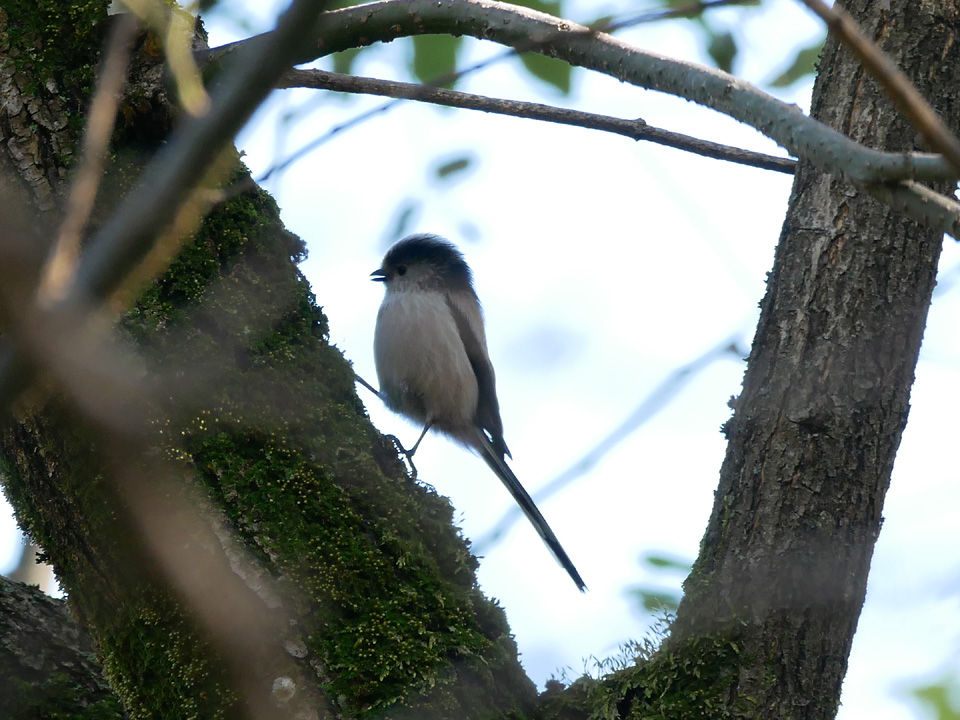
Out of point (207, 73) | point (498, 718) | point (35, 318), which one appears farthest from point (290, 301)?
point (35, 318)

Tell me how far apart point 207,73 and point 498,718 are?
203 cm

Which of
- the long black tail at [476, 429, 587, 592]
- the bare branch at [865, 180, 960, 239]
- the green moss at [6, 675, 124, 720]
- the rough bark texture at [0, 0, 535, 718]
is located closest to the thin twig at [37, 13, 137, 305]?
the rough bark texture at [0, 0, 535, 718]

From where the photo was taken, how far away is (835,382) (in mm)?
2545

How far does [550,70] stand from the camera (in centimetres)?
315

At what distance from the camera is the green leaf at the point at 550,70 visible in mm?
3115

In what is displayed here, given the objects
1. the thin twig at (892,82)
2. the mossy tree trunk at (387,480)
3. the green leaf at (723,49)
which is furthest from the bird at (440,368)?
the thin twig at (892,82)

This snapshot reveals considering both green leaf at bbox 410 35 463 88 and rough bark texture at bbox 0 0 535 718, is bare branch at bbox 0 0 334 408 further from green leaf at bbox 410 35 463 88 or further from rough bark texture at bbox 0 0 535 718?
green leaf at bbox 410 35 463 88

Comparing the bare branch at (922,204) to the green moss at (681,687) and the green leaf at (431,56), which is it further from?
the green leaf at (431,56)

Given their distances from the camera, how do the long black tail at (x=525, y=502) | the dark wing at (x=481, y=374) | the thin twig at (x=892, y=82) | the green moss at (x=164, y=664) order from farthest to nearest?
1. the dark wing at (x=481, y=374)
2. the long black tail at (x=525, y=502)
3. the green moss at (x=164, y=664)
4. the thin twig at (x=892, y=82)

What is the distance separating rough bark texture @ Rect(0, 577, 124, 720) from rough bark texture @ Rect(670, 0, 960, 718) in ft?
6.24

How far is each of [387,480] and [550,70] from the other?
4.86ft

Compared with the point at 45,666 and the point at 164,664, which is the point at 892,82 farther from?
the point at 45,666

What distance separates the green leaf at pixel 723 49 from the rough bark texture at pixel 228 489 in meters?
1.59

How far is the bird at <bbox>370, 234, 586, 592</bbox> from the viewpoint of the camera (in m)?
5.16
